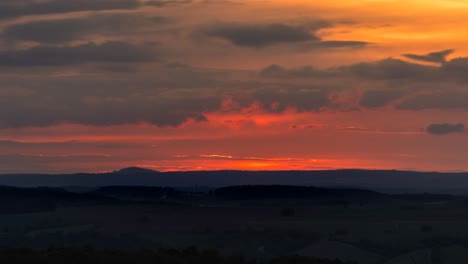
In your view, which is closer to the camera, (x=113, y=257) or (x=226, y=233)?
(x=113, y=257)

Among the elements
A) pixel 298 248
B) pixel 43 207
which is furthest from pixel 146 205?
pixel 298 248

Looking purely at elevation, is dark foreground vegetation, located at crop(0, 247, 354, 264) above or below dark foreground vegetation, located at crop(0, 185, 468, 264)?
below

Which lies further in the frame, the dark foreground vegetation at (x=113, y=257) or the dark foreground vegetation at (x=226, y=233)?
the dark foreground vegetation at (x=226, y=233)

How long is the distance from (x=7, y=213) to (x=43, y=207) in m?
11.6

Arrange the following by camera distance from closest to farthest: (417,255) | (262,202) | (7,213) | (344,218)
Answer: (417,255) → (344,218) → (7,213) → (262,202)

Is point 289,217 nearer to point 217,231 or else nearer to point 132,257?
point 217,231

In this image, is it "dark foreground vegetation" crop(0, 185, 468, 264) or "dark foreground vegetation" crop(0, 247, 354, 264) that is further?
"dark foreground vegetation" crop(0, 185, 468, 264)

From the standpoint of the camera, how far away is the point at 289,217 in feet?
400

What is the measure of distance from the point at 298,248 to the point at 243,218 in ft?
120

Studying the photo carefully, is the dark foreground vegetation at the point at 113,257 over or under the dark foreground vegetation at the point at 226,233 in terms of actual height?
under

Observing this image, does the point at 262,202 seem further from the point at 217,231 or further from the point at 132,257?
Answer: the point at 132,257

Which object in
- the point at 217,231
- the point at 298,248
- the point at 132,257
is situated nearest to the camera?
the point at 132,257

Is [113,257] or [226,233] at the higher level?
[226,233]

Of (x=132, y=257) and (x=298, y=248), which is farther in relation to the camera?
(x=298, y=248)
